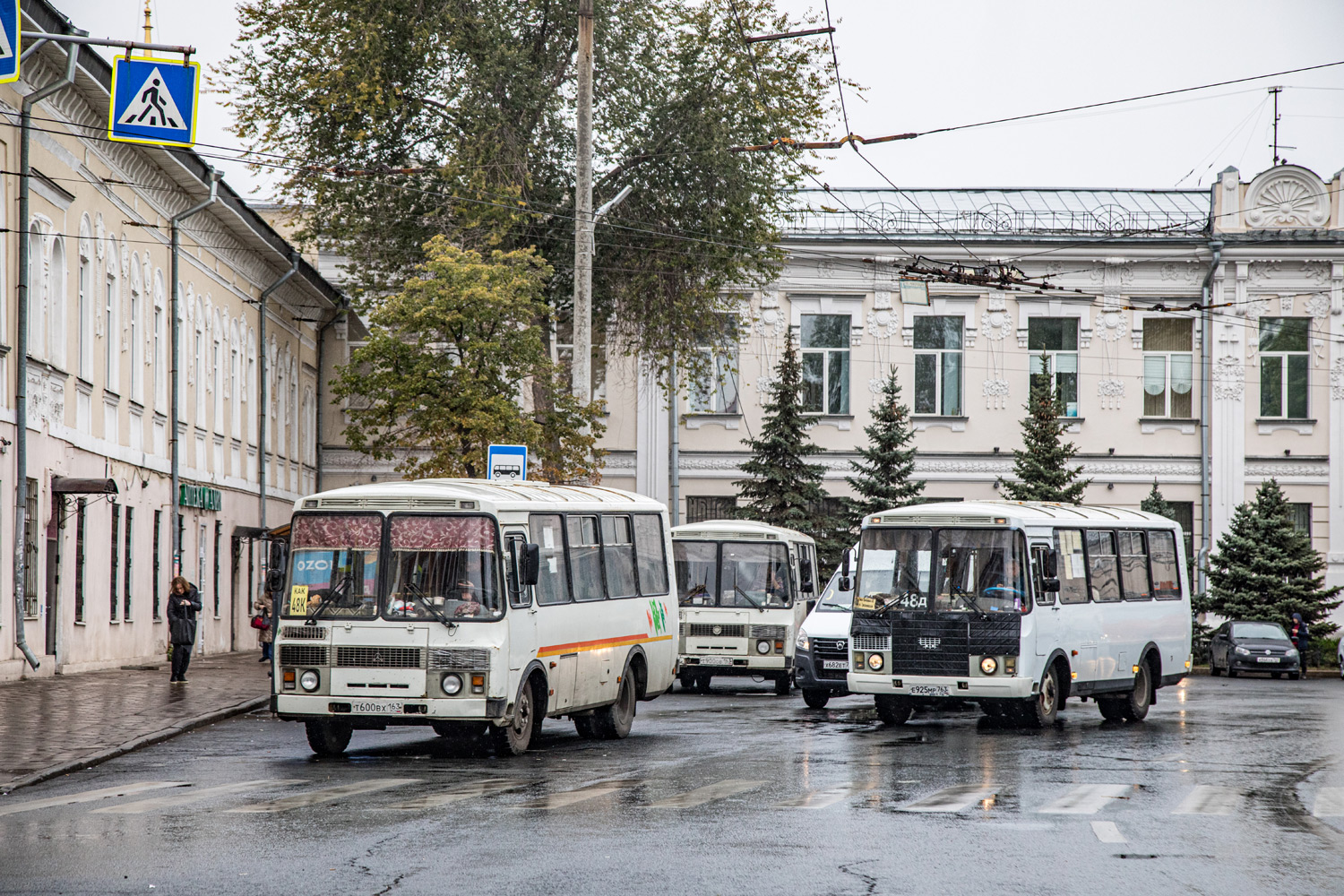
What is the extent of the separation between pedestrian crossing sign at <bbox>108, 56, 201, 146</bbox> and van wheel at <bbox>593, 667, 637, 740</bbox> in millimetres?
7098

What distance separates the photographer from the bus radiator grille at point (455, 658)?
51.3 ft

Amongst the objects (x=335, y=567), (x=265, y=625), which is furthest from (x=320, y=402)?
(x=335, y=567)

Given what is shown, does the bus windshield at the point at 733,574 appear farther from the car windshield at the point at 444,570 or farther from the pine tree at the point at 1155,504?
the pine tree at the point at 1155,504

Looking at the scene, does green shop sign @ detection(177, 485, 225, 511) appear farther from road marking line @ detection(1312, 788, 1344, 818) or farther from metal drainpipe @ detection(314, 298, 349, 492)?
road marking line @ detection(1312, 788, 1344, 818)

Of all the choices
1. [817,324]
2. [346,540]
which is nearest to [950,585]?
[346,540]

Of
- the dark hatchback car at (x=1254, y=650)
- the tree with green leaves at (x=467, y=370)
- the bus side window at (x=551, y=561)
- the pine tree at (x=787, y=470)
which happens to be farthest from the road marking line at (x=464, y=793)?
the pine tree at (x=787, y=470)

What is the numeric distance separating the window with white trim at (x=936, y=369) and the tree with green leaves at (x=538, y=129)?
1142 centimetres

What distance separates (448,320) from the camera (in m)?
30.0

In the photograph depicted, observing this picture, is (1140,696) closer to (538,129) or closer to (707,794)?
(707,794)

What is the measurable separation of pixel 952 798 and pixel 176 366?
79.8 feet

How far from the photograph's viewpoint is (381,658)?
51.5 ft

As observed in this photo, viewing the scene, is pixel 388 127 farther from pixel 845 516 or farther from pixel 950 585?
pixel 950 585

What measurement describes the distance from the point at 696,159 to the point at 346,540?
21.3m

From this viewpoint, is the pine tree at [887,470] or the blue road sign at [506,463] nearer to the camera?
the blue road sign at [506,463]
